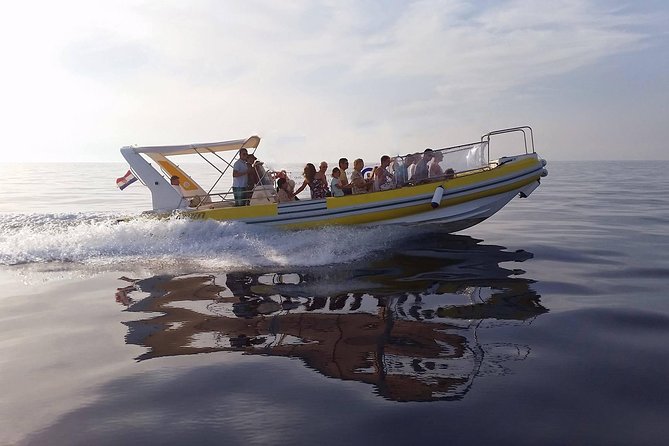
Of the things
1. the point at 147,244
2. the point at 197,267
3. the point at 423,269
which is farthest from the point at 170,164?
the point at 423,269

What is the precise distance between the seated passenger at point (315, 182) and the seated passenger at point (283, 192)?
1.26ft

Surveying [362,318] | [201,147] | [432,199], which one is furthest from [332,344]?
[201,147]

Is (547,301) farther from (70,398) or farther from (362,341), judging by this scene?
(70,398)

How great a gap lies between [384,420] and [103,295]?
5062mm

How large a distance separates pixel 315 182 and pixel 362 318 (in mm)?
5789

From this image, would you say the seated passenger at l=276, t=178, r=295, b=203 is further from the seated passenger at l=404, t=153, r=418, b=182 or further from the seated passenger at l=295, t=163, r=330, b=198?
the seated passenger at l=404, t=153, r=418, b=182

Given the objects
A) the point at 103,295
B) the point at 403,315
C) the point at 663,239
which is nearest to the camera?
the point at 403,315

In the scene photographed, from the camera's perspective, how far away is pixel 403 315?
226 inches

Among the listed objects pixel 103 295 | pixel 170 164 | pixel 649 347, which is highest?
pixel 170 164

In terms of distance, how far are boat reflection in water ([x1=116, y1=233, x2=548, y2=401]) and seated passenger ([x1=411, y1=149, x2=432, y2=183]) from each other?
2.34 meters

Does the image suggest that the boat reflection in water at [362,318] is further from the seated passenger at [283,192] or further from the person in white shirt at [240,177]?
the person in white shirt at [240,177]

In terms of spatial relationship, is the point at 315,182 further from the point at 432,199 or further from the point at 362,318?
the point at 362,318

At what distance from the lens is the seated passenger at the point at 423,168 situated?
411 inches

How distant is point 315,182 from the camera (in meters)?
11.0
